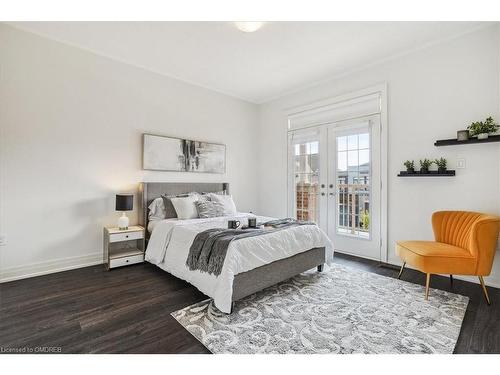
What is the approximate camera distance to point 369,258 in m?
3.79

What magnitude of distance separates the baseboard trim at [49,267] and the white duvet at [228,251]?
0.82 metres

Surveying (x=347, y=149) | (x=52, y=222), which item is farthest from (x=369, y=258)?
(x=52, y=222)

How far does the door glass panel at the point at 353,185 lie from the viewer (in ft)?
12.6

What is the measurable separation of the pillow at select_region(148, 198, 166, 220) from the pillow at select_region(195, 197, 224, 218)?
52 centimetres

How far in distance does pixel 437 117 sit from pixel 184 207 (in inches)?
142

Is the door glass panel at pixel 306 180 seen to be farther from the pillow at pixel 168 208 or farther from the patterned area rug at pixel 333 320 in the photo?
the pillow at pixel 168 208

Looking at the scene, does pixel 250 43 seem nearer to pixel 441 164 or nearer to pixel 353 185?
pixel 353 185

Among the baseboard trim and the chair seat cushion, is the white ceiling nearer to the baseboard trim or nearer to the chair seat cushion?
the chair seat cushion

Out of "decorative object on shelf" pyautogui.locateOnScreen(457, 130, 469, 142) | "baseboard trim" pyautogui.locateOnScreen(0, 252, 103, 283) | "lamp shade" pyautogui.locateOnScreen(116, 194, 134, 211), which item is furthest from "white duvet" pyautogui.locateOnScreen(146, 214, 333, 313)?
"decorative object on shelf" pyautogui.locateOnScreen(457, 130, 469, 142)

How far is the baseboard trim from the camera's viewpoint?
284 cm

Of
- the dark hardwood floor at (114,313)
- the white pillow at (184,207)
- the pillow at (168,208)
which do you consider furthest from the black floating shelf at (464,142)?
the pillow at (168,208)

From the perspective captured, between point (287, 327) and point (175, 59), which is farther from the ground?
point (175, 59)
